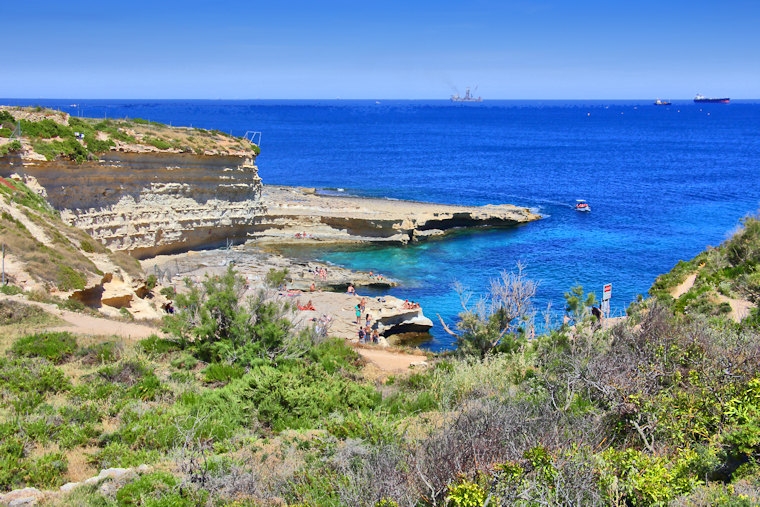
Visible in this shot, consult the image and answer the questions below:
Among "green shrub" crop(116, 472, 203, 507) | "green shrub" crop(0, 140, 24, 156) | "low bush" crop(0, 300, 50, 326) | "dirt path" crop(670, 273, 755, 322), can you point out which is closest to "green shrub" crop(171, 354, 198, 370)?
"low bush" crop(0, 300, 50, 326)

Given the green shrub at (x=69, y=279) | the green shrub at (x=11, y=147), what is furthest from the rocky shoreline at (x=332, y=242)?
the green shrub at (x=11, y=147)

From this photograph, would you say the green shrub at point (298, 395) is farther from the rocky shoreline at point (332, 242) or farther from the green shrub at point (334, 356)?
the rocky shoreline at point (332, 242)

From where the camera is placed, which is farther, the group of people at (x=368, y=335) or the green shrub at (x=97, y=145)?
the green shrub at (x=97, y=145)

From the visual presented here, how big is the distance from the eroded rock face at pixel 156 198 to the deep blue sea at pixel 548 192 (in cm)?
596

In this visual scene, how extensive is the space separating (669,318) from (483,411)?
7074 mm

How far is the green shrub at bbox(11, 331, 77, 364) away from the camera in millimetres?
12539

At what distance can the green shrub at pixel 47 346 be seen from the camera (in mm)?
12539

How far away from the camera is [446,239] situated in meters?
42.8

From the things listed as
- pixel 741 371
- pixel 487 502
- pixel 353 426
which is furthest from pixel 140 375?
pixel 741 371

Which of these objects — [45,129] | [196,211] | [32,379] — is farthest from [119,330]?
[196,211]

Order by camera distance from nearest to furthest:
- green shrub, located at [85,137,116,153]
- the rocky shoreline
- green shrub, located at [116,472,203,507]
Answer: green shrub, located at [116,472,203,507], the rocky shoreline, green shrub, located at [85,137,116,153]

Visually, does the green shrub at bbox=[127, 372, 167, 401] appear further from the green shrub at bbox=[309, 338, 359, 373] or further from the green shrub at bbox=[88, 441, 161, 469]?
the green shrub at bbox=[309, 338, 359, 373]

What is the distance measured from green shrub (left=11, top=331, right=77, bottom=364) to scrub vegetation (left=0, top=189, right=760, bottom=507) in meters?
0.04

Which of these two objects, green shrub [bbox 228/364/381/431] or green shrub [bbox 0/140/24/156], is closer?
green shrub [bbox 228/364/381/431]
